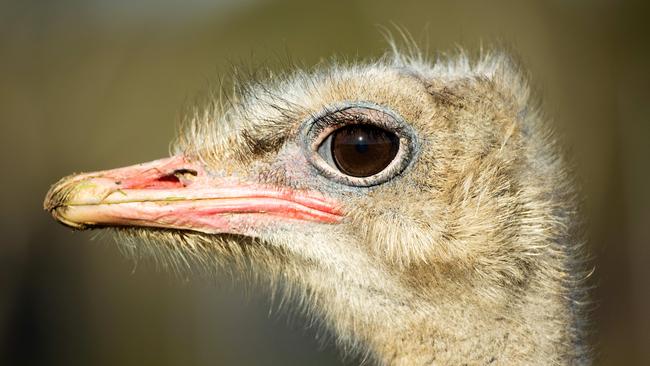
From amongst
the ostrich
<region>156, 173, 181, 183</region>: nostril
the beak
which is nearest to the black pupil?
the ostrich

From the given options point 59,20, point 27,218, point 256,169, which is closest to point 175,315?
point 27,218

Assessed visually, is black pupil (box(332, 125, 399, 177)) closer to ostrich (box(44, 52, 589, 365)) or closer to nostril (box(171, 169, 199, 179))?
ostrich (box(44, 52, 589, 365))

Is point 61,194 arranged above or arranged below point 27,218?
below

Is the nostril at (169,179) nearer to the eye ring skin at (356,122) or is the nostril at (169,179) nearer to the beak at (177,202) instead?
the beak at (177,202)

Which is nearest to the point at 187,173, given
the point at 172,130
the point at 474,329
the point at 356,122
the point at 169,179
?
the point at 169,179

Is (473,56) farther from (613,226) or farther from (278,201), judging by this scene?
(613,226)

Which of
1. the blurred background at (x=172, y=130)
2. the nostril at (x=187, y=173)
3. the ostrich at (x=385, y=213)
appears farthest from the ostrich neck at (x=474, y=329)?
the blurred background at (x=172, y=130)
